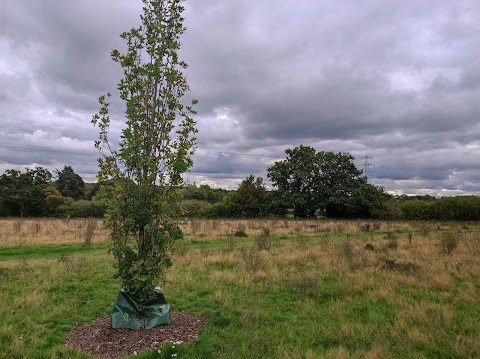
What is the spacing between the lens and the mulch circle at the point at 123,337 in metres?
4.80

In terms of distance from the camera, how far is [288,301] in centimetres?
730

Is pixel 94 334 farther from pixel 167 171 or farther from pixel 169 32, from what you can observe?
pixel 169 32

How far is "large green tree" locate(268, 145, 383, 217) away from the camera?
40625 mm

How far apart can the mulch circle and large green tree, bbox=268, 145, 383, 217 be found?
36548mm

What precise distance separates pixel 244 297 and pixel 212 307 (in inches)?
36.2

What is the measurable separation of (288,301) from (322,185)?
36.8 meters

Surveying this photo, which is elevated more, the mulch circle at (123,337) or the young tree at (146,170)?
the young tree at (146,170)

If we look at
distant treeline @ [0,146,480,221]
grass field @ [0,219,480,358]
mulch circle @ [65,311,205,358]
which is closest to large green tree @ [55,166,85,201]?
distant treeline @ [0,146,480,221]

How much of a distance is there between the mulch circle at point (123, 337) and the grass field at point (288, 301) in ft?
0.76

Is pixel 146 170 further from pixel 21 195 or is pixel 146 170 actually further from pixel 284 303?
pixel 21 195

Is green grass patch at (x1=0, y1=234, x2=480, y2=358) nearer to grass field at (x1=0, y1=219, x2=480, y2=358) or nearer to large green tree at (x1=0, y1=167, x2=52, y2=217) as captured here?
grass field at (x1=0, y1=219, x2=480, y2=358)

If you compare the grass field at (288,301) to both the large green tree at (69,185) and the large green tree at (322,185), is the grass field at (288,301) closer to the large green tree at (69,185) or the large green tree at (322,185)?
the large green tree at (322,185)

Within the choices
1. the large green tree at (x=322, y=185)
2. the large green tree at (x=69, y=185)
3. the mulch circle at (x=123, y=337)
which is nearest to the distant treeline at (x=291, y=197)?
the large green tree at (x=322, y=185)

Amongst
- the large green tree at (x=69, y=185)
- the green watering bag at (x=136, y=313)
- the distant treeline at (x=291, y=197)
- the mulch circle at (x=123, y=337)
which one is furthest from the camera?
the large green tree at (x=69, y=185)
